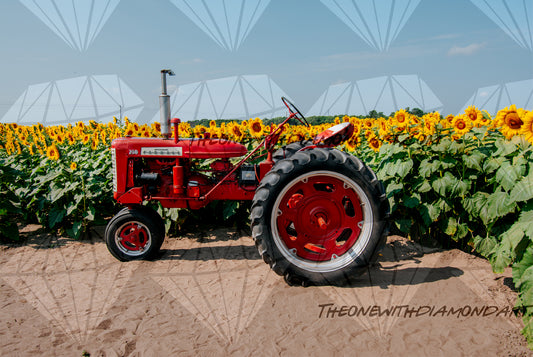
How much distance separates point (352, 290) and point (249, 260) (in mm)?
1102

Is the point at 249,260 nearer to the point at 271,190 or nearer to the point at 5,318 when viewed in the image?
the point at 271,190

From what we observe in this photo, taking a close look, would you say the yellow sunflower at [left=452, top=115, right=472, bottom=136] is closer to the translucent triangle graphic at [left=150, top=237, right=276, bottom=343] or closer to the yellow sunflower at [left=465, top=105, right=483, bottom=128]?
the yellow sunflower at [left=465, top=105, right=483, bottom=128]

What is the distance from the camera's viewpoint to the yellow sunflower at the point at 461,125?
398 cm

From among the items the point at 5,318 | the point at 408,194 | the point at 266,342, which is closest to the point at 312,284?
the point at 266,342

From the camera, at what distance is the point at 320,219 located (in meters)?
3.20

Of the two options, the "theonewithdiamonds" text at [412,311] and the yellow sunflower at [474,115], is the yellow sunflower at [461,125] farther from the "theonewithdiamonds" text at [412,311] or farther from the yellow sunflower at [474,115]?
the "theonewithdiamonds" text at [412,311]

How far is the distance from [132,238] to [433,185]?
3.09 m

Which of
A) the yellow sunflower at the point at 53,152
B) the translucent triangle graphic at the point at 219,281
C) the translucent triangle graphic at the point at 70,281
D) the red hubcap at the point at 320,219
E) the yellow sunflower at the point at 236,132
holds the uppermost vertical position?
the yellow sunflower at the point at 236,132

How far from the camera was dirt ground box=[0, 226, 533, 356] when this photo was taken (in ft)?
7.43

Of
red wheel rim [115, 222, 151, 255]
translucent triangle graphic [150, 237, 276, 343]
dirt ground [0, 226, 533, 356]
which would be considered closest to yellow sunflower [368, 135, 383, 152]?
dirt ground [0, 226, 533, 356]

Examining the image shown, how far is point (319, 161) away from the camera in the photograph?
9.81ft

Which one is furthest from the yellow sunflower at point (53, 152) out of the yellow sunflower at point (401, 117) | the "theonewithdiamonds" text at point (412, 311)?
the yellow sunflower at point (401, 117)

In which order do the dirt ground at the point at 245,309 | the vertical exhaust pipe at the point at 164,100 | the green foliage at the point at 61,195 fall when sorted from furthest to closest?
the green foliage at the point at 61,195 < the vertical exhaust pipe at the point at 164,100 < the dirt ground at the point at 245,309

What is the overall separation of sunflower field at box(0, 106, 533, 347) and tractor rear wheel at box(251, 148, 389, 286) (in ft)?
3.14
